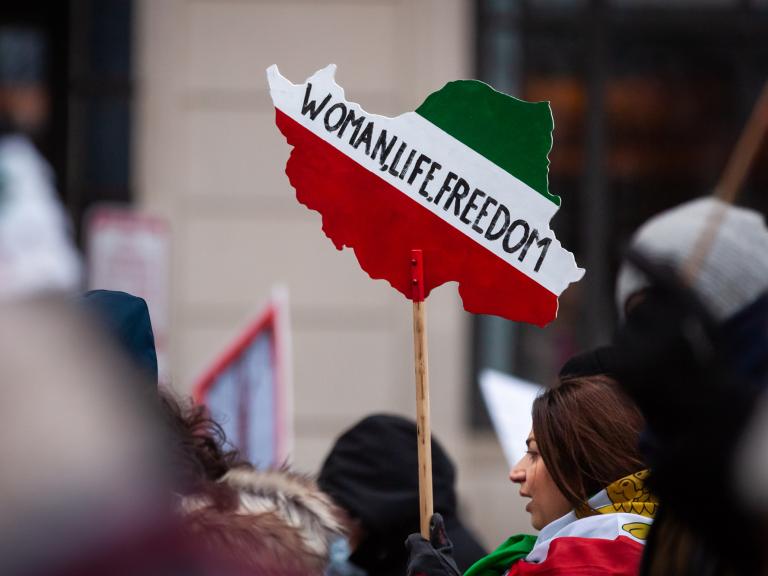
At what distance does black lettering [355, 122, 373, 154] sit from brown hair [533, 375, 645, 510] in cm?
56

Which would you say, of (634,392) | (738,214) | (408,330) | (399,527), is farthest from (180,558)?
(408,330)

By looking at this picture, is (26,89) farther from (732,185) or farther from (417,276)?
(732,185)

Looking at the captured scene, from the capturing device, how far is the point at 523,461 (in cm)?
234

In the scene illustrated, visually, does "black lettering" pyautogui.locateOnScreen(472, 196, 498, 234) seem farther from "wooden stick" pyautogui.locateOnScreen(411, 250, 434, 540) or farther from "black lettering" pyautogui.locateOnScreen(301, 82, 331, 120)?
"black lettering" pyautogui.locateOnScreen(301, 82, 331, 120)

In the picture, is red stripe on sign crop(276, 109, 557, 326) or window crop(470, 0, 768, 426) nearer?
red stripe on sign crop(276, 109, 557, 326)

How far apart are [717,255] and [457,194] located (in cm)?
64

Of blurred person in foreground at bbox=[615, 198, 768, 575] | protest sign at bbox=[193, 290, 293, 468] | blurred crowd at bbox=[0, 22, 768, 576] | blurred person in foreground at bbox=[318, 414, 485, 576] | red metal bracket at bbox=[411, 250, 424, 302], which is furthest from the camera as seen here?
protest sign at bbox=[193, 290, 293, 468]

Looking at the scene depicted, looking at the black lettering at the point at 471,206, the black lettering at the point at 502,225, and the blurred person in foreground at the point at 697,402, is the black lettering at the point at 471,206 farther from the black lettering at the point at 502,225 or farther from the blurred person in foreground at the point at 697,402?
the blurred person in foreground at the point at 697,402

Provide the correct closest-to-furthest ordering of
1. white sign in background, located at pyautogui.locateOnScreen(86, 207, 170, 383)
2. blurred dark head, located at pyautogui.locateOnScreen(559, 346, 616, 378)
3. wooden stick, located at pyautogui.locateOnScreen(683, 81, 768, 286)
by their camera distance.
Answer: wooden stick, located at pyautogui.locateOnScreen(683, 81, 768, 286) < blurred dark head, located at pyautogui.locateOnScreen(559, 346, 616, 378) < white sign in background, located at pyautogui.locateOnScreen(86, 207, 170, 383)

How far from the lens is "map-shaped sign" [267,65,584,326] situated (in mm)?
2277

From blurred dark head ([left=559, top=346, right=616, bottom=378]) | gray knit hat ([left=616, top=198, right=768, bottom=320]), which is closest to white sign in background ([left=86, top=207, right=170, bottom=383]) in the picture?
gray knit hat ([left=616, top=198, right=768, bottom=320])

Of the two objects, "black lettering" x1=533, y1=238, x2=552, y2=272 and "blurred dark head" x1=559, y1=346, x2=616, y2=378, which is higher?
"black lettering" x1=533, y1=238, x2=552, y2=272

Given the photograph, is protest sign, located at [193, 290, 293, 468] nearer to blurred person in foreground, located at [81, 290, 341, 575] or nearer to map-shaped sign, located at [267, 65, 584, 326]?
blurred person in foreground, located at [81, 290, 341, 575]

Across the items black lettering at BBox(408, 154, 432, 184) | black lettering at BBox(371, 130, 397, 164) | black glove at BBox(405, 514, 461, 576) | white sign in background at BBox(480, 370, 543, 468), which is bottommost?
white sign in background at BBox(480, 370, 543, 468)
